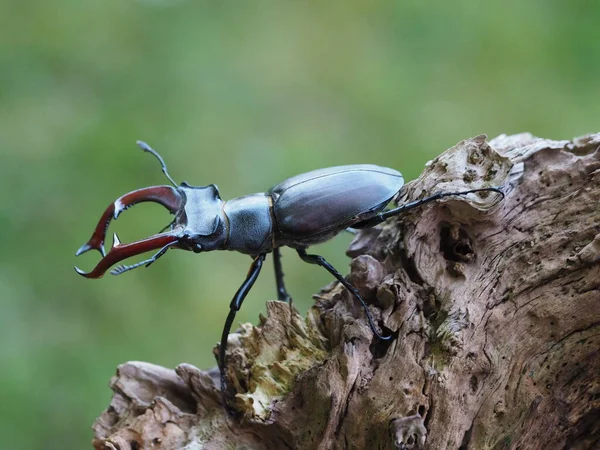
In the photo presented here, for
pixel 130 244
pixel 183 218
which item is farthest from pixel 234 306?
pixel 130 244

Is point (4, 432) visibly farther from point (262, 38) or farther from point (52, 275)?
point (262, 38)

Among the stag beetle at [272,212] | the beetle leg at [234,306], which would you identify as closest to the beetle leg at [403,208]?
the stag beetle at [272,212]

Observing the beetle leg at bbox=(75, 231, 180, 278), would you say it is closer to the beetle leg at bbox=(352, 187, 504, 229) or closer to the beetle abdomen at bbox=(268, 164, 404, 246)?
the beetle abdomen at bbox=(268, 164, 404, 246)

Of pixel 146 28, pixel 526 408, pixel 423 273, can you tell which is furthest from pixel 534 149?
pixel 146 28

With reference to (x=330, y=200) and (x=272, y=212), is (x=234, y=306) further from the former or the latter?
(x=330, y=200)

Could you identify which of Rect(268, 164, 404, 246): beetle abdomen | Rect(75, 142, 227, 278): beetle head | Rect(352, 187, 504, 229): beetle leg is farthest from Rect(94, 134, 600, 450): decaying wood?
Rect(75, 142, 227, 278): beetle head

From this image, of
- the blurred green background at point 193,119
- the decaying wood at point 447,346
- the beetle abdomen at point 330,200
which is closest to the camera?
the decaying wood at point 447,346

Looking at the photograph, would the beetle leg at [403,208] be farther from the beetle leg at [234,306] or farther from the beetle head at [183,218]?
the beetle head at [183,218]
